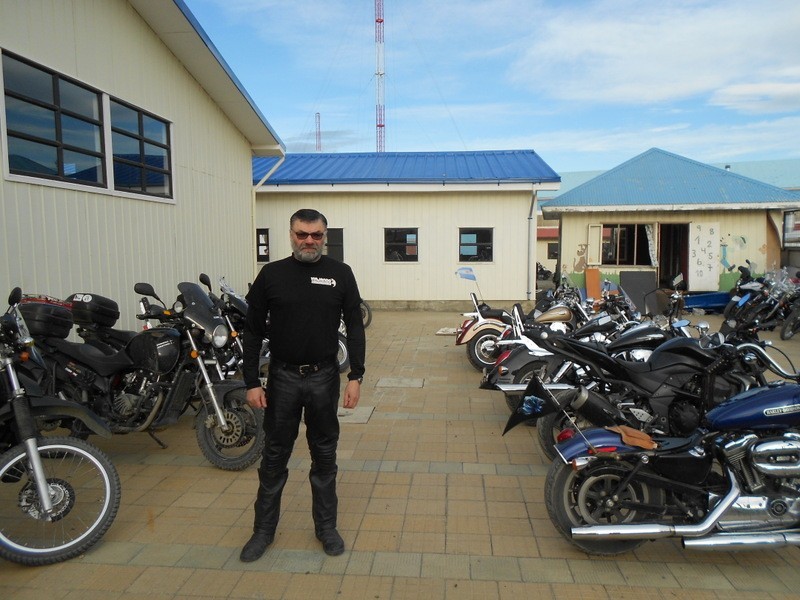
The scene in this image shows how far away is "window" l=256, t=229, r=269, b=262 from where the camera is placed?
15.4 meters

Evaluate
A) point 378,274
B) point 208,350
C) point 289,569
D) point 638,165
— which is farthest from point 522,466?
point 638,165

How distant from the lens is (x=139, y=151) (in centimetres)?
780

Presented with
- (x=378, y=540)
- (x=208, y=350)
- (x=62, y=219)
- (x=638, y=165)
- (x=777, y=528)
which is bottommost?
(x=378, y=540)

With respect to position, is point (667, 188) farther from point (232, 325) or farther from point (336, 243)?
point (232, 325)

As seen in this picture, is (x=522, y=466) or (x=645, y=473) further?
(x=522, y=466)

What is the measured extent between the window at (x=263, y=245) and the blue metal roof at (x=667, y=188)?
287 inches

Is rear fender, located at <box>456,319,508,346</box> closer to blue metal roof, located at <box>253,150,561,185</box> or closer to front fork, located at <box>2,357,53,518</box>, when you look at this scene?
front fork, located at <box>2,357,53,518</box>

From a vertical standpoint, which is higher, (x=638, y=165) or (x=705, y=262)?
(x=638, y=165)

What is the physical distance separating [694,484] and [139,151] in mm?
7317

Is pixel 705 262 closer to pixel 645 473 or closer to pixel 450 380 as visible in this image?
pixel 450 380

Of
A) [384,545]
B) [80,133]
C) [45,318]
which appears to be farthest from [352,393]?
[80,133]

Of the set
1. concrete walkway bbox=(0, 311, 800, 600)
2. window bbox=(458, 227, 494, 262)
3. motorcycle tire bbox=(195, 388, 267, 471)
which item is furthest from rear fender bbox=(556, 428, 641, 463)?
window bbox=(458, 227, 494, 262)

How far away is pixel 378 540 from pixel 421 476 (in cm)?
106

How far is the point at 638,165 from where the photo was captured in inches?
701
